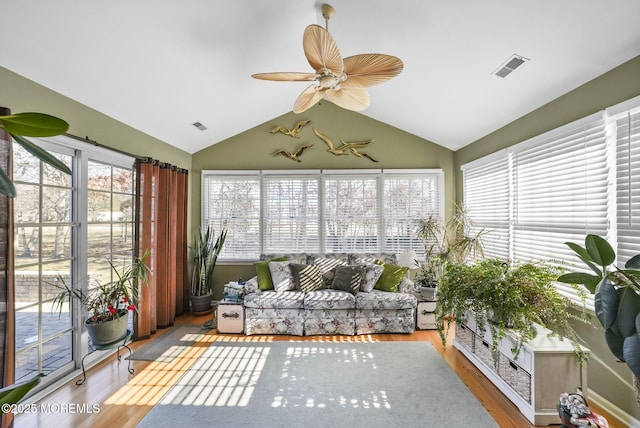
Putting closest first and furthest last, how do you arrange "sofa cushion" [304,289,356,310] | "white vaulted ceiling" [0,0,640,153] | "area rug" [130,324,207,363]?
"white vaulted ceiling" [0,0,640,153]
"area rug" [130,324,207,363]
"sofa cushion" [304,289,356,310]

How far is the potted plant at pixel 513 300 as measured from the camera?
2254 mm

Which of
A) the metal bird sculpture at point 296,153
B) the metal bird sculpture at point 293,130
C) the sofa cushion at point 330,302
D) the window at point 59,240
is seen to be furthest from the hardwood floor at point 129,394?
the metal bird sculpture at point 293,130

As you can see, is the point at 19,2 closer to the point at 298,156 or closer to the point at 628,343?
the point at 298,156

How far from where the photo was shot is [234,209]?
4.89 metres

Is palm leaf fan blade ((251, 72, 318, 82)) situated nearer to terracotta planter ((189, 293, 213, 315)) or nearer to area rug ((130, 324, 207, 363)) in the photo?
area rug ((130, 324, 207, 363))

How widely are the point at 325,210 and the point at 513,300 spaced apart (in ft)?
9.93

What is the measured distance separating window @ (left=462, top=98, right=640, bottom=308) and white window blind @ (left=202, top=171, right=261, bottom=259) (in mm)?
3470

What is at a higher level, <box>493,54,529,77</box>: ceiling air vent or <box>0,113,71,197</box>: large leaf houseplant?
<box>493,54,529,77</box>: ceiling air vent

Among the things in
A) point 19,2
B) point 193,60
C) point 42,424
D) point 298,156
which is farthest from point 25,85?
point 298,156

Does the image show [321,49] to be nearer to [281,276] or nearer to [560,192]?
[560,192]

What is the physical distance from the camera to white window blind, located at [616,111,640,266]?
2076 millimetres

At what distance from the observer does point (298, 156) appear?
4883 millimetres

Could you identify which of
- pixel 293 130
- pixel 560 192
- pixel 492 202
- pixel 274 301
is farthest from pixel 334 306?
pixel 293 130

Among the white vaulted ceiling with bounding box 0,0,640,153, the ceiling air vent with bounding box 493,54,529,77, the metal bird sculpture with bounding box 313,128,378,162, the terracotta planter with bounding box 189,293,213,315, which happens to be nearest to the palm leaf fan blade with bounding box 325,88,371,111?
the white vaulted ceiling with bounding box 0,0,640,153
